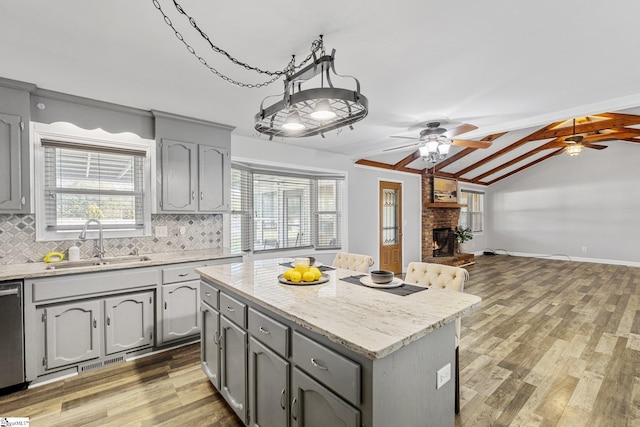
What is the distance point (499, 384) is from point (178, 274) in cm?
304

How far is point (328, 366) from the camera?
1.22 metres

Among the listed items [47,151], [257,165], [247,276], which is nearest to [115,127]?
[47,151]

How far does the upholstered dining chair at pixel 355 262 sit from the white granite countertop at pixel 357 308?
58 cm

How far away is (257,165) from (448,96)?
258 cm

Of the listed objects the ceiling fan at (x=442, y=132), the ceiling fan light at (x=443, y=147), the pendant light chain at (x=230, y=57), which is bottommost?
the ceiling fan light at (x=443, y=147)

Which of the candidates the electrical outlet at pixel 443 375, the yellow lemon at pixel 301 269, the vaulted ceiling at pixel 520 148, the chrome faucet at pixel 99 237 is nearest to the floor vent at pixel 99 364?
the chrome faucet at pixel 99 237

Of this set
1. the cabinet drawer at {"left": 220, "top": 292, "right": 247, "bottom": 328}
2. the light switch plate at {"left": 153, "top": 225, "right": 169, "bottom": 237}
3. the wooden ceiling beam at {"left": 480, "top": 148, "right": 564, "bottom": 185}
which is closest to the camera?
the cabinet drawer at {"left": 220, "top": 292, "right": 247, "bottom": 328}

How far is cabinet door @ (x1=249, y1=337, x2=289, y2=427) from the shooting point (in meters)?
1.47

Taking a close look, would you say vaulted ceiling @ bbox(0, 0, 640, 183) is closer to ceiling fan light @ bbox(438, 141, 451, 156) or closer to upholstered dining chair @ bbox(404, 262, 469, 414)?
ceiling fan light @ bbox(438, 141, 451, 156)

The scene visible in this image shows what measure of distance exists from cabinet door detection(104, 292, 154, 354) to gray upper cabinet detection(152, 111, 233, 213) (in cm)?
99

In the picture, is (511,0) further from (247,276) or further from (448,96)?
(247,276)

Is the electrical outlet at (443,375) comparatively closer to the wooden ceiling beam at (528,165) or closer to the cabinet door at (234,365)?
the cabinet door at (234,365)

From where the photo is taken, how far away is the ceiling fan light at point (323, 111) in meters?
1.45

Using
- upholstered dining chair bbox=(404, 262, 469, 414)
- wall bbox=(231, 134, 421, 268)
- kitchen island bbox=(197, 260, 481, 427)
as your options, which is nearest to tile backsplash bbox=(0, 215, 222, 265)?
wall bbox=(231, 134, 421, 268)
